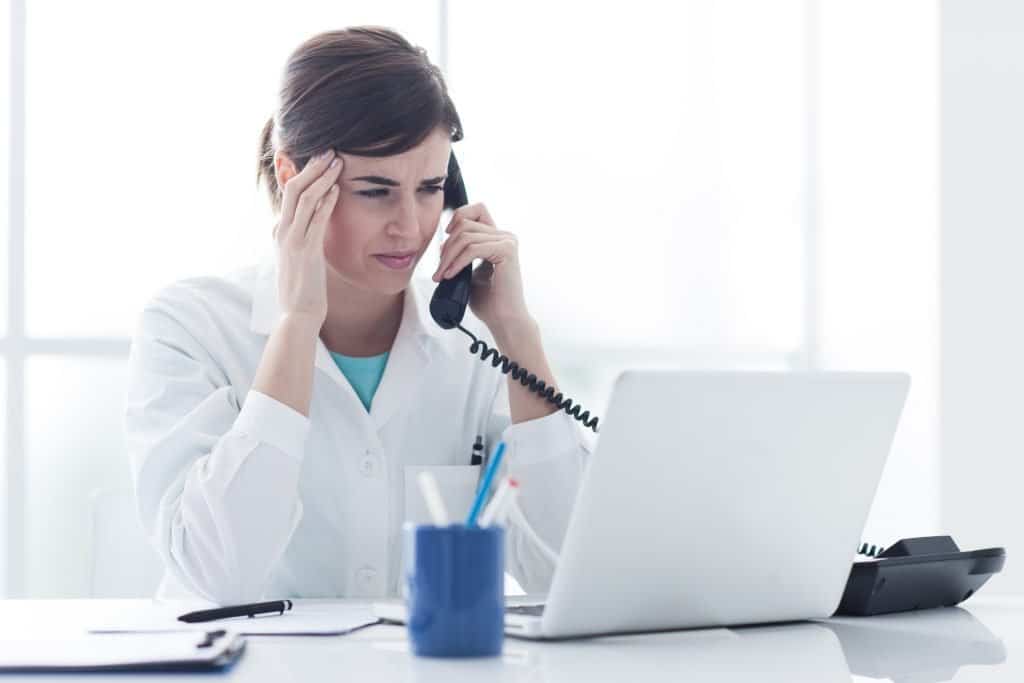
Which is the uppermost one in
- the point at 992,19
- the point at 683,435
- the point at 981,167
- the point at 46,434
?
the point at 992,19

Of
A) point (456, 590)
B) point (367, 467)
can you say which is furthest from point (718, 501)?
point (367, 467)

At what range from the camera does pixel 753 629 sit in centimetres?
126

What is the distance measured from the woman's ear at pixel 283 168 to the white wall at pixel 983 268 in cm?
215

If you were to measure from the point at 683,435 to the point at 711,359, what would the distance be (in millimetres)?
2642

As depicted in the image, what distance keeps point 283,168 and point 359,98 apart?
0.20m

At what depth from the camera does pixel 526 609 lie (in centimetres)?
132

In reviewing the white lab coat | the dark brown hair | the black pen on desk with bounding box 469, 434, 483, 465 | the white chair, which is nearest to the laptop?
the white lab coat

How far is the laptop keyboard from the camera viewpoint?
4.17 feet

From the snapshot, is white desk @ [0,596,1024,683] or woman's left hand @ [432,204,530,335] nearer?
white desk @ [0,596,1024,683]

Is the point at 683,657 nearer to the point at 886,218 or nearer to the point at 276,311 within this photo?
the point at 276,311

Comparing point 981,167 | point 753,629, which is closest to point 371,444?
point 753,629

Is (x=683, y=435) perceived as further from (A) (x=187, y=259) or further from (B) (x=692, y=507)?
(A) (x=187, y=259)

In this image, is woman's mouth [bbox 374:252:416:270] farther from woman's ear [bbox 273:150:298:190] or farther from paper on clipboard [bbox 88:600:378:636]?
paper on clipboard [bbox 88:600:378:636]

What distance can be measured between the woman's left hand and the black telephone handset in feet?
0.08
